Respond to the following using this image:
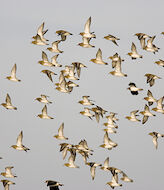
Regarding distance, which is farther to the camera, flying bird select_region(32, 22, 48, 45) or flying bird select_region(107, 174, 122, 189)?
flying bird select_region(107, 174, 122, 189)

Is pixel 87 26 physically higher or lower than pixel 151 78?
higher

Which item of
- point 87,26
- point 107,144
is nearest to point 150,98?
point 107,144

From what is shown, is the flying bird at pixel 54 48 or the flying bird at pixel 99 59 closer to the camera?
the flying bird at pixel 99 59

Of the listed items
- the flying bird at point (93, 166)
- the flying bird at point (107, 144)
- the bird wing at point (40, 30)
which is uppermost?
the bird wing at point (40, 30)

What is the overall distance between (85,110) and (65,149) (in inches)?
172

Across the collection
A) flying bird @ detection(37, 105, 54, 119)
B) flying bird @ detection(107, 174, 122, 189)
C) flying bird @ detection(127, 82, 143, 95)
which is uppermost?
flying bird @ detection(127, 82, 143, 95)

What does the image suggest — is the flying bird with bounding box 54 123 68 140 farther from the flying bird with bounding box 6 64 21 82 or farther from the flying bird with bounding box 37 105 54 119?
the flying bird with bounding box 6 64 21 82

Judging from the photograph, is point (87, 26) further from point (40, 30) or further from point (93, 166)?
point (93, 166)

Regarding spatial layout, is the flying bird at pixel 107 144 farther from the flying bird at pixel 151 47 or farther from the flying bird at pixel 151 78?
the flying bird at pixel 151 47

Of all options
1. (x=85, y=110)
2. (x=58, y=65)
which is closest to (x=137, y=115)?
(x=85, y=110)

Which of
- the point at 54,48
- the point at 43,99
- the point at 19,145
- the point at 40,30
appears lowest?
the point at 19,145

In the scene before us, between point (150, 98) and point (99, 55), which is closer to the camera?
point (99, 55)

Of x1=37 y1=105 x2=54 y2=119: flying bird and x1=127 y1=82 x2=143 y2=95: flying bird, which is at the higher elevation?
x1=127 y1=82 x2=143 y2=95: flying bird

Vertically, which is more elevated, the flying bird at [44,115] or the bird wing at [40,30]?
the bird wing at [40,30]
